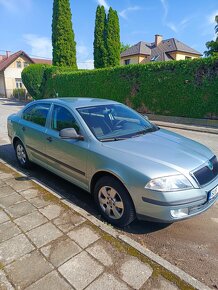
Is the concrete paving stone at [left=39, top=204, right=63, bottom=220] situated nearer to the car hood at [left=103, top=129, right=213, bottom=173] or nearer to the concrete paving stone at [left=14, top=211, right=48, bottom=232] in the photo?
the concrete paving stone at [left=14, top=211, right=48, bottom=232]

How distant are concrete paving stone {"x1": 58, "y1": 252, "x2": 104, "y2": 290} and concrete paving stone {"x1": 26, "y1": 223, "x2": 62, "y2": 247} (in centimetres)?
43

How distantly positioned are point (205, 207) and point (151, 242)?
739 millimetres

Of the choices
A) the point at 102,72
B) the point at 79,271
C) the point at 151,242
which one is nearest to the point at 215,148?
the point at 151,242

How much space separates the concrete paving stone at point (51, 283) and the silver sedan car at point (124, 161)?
0.98 metres

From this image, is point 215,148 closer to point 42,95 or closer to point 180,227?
point 180,227

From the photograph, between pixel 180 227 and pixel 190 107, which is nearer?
pixel 180 227

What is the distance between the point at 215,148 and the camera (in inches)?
261

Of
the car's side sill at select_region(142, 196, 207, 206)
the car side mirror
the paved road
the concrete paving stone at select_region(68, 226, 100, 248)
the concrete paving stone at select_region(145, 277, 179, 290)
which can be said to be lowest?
the paved road

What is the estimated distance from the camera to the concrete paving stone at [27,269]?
79.3 inches

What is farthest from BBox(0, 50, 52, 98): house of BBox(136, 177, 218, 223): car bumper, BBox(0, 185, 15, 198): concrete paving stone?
BBox(136, 177, 218, 223): car bumper

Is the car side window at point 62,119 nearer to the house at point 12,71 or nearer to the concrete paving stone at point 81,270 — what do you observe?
the concrete paving stone at point 81,270

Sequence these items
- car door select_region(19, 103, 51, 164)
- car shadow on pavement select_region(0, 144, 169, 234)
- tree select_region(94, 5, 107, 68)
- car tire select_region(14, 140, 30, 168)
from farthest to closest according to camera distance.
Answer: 1. tree select_region(94, 5, 107, 68)
2. car tire select_region(14, 140, 30, 168)
3. car door select_region(19, 103, 51, 164)
4. car shadow on pavement select_region(0, 144, 169, 234)

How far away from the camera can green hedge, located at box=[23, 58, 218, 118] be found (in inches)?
413

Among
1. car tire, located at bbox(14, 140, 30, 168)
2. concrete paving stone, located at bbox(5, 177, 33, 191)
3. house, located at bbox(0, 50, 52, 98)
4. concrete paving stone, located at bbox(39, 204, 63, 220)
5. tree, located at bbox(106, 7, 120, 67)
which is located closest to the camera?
concrete paving stone, located at bbox(39, 204, 63, 220)
